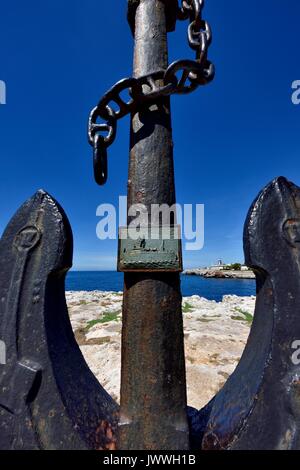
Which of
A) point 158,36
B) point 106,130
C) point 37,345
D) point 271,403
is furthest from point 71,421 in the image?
point 158,36

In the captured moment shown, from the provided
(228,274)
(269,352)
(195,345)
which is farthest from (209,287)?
(269,352)

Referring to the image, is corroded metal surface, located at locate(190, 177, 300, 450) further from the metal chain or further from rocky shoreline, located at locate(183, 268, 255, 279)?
rocky shoreline, located at locate(183, 268, 255, 279)

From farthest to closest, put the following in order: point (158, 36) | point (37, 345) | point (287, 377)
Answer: point (158, 36) < point (37, 345) < point (287, 377)

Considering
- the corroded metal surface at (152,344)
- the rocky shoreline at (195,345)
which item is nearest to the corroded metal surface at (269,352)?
the corroded metal surface at (152,344)

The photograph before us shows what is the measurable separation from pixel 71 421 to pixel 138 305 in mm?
631

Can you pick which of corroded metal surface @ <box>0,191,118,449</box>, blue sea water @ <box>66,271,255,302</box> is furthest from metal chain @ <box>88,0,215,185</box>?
blue sea water @ <box>66,271,255,302</box>

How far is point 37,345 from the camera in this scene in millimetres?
1311

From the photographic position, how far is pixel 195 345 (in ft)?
15.0

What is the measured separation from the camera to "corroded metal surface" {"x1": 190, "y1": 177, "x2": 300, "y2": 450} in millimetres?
1196

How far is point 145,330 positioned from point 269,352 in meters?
0.60

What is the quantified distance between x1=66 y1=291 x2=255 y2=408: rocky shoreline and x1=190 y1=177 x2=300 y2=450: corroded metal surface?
194 centimetres

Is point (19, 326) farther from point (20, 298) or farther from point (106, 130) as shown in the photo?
point (106, 130)

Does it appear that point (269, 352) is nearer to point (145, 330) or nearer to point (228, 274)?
point (145, 330)

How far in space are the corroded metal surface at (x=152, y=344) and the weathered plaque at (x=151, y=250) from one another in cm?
5
